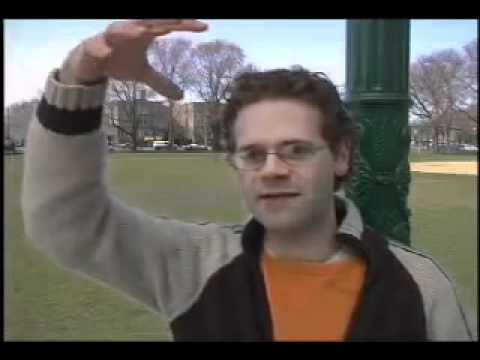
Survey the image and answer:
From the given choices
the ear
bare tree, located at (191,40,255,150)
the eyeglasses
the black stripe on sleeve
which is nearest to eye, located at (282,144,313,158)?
the eyeglasses

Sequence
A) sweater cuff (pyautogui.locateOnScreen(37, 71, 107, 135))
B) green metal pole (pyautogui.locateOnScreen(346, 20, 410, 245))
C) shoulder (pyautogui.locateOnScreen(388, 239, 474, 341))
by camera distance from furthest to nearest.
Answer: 1. green metal pole (pyautogui.locateOnScreen(346, 20, 410, 245))
2. shoulder (pyautogui.locateOnScreen(388, 239, 474, 341))
3. sweater cuff (pyautogui.locateOnScreen(37, 71, 107, 135))

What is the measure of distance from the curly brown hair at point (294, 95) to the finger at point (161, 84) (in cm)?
14

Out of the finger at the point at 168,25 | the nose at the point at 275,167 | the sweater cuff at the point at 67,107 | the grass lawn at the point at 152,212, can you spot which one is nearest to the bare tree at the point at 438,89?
the grass lawn at the point at 152,212

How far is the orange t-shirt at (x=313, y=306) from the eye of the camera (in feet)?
4.93

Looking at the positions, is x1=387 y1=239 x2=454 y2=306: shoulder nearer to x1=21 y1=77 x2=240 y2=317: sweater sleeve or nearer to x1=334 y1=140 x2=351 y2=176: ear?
x1=334 y1=140 x2=351 y2=176: ear

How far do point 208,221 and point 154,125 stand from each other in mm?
311

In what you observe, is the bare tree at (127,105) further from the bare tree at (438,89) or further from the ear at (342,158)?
the bare tree at (438,89)

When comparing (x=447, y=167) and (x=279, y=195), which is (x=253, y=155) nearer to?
(x=279, y=195)

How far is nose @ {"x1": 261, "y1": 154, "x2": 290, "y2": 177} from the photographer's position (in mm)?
1415

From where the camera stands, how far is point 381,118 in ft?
5.45

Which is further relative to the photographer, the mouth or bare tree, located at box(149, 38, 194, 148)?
bare tree, located at box(149, 38, 194, 148)

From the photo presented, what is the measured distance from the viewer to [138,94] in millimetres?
1561

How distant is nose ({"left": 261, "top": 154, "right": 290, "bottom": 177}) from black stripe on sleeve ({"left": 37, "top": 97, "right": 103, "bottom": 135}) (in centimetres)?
41

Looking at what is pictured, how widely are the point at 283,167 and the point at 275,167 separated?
2 centimetres
